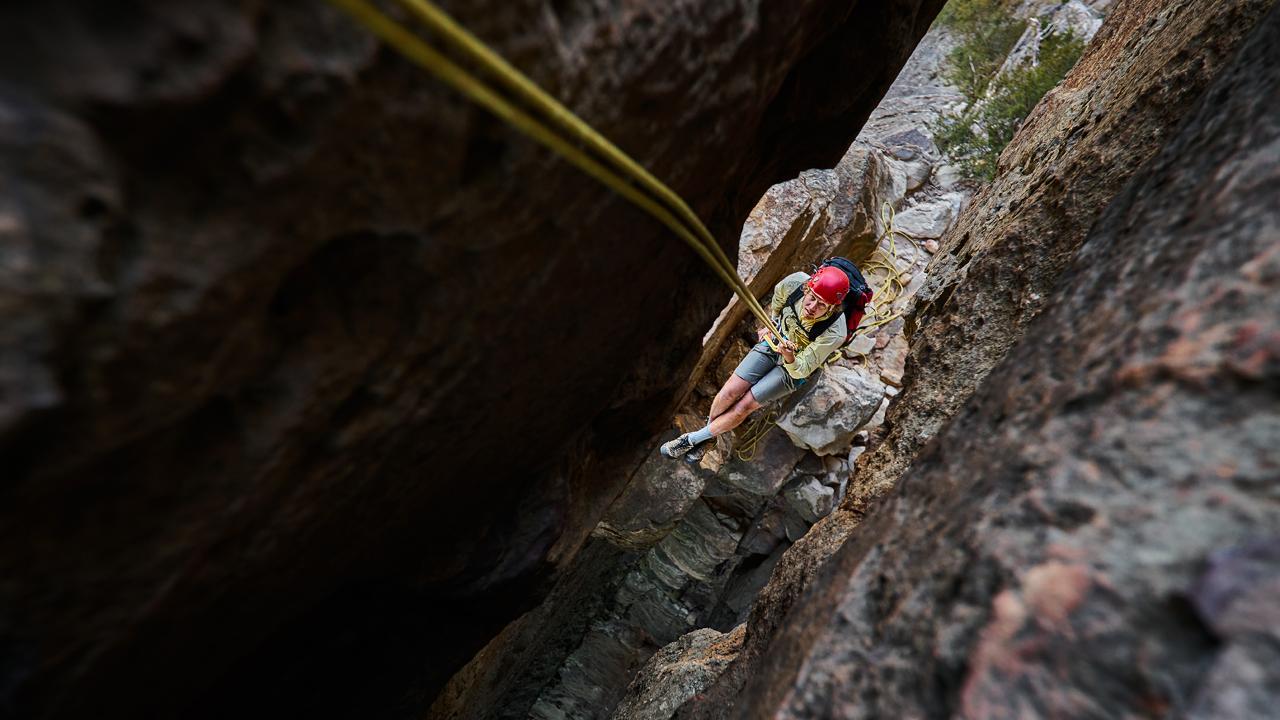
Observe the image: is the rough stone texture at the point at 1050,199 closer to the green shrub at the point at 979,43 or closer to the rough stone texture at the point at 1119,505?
the rough stone texture at the point at 1119,505

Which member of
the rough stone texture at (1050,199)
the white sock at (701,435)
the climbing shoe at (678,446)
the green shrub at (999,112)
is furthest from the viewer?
the green shrub at (999,112)

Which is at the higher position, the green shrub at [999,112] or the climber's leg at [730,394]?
the green shrub at [999,112]

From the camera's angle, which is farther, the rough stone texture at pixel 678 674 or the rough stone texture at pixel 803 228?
the rough stone texture at pixel 803 228

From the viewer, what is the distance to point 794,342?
16.3 ft

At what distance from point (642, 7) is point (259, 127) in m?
0.68

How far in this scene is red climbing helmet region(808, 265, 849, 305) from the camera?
445 centimetres

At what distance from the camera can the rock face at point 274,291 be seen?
2.42 ft

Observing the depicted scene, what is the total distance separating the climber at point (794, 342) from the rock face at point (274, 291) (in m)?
2.69

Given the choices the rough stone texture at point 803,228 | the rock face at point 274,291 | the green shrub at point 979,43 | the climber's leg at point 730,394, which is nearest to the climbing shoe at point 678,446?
the climber's leg at point 730,394

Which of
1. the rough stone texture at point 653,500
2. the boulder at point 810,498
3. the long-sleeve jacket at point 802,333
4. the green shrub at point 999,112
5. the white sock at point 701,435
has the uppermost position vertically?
the green shrub at point 999,112

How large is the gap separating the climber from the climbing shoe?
173 millimetres

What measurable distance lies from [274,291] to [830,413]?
6324mm

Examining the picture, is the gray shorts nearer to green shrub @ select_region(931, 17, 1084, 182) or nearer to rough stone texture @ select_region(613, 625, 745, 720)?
rough stone texture @ select_region(613, 625, 745, 720)

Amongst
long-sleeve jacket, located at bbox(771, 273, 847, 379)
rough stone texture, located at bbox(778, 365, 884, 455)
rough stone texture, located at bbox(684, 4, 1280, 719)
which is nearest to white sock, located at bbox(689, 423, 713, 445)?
long-sleeve jacket, located at bbox(771, 273, 847, 379)
